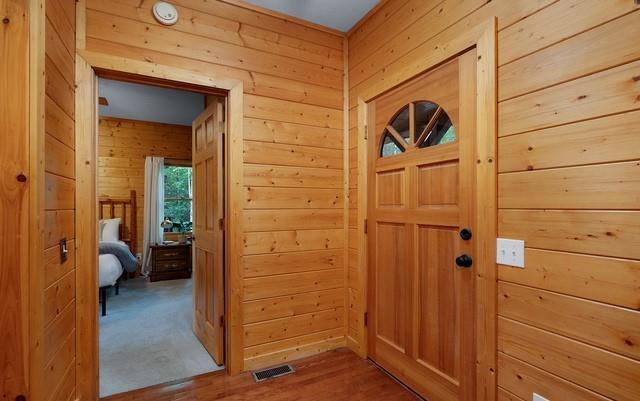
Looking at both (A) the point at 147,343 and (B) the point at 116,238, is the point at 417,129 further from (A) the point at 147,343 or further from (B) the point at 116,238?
(B) the point at 116,238

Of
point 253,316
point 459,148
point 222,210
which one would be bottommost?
point 253,316

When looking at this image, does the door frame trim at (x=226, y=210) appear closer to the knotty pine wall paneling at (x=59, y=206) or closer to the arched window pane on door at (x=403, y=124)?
the knotty pine wall paneling at (x=59, y=206)

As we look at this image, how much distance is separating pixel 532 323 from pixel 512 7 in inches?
57.3

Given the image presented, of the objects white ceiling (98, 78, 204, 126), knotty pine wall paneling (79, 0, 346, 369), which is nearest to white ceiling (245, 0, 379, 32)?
knotty pine wall paneling (79, 0, 346, 369)

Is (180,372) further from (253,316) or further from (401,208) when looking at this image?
(401,208)

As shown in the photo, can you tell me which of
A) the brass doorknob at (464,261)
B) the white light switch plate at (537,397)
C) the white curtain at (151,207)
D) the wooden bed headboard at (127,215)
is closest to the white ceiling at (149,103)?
the white curtain at (151,207)

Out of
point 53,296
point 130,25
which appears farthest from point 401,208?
point 130,25

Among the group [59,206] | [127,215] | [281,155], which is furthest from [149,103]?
[59,206]

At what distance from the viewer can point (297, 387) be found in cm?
209

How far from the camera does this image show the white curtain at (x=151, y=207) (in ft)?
17.8

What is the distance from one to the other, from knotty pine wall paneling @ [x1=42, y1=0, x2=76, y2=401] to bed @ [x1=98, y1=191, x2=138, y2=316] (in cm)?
213

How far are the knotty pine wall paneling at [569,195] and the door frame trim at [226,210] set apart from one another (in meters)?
1.65

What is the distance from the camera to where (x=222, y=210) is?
2.38 meters

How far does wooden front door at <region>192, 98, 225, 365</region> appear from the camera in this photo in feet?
7.81
